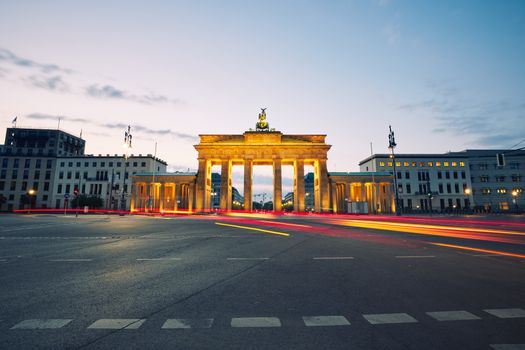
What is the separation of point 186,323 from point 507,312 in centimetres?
461

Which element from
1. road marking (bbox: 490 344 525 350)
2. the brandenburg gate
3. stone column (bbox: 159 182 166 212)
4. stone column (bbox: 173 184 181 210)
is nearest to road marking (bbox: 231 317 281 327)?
road marking (bbox: 490 344 525 350)

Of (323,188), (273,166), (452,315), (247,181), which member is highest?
(273,166)

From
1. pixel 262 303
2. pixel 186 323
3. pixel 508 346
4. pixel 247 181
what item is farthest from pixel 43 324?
pixel 247 181

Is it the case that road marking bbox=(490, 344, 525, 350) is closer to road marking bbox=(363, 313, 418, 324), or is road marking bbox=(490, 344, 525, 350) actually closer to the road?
the road

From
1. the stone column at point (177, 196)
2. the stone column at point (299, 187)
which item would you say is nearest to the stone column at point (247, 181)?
the stone column at point (299, 187)

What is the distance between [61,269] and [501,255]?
12.6 m

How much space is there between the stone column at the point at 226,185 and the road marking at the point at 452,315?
184ft

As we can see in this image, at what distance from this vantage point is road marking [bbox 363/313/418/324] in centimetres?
348

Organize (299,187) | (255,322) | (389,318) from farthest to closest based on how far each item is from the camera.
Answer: (299,187) < (389,318) < (255,322)

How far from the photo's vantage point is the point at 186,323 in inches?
133

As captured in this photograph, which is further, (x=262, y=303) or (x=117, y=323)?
(x=262, y=303)

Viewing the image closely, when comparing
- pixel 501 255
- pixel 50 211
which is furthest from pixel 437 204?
pixel 50 211

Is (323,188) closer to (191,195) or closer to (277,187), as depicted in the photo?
(277,187)

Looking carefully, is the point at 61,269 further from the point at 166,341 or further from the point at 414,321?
the point at 414,321
